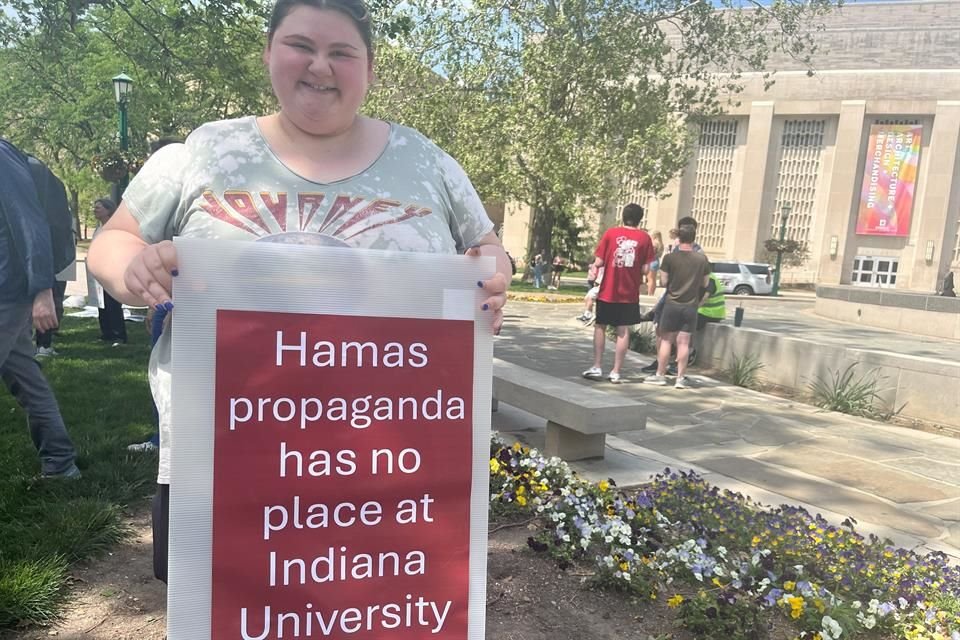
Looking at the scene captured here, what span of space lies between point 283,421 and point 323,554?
295 millimetres

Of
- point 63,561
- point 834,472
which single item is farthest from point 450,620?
point 834,472

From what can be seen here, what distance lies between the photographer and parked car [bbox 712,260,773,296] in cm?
2966

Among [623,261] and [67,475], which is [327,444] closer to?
[67,475]

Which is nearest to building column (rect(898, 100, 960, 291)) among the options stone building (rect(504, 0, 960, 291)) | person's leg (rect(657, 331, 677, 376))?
stone building (rect(504, 0, 960, 291))

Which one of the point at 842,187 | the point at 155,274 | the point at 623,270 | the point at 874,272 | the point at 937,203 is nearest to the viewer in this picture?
the point at 155,274

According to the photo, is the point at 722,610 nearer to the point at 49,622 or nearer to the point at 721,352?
the point at 49,622

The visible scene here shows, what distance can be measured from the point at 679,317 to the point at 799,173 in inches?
1460

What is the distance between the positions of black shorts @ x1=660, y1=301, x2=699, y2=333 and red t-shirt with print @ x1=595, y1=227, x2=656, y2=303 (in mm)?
437

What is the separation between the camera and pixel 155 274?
1295mm

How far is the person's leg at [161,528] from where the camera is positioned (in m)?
1.55

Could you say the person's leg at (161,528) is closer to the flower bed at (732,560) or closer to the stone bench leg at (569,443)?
the flower bed at (732,560)

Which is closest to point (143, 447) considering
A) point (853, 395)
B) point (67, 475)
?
point (67, 475)

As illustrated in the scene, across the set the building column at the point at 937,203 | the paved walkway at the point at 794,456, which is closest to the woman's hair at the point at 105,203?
the paved walkway at the point at 794,456

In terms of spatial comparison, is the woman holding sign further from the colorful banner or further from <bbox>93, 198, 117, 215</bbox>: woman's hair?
the colorful banner
